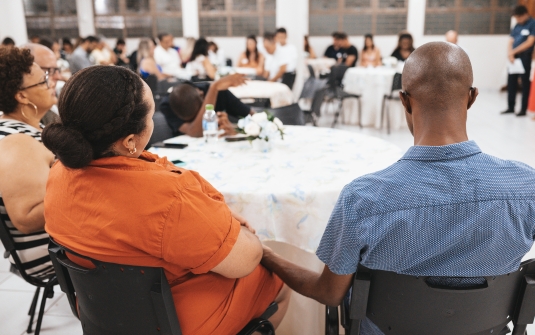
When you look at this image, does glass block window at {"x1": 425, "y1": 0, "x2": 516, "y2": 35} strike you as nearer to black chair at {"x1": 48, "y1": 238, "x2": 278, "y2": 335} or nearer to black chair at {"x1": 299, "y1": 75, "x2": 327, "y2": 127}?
black chair at {"x1": 299, "y1": 75, "x2": 327, "y2": 127}

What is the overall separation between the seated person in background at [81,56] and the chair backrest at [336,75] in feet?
12.7

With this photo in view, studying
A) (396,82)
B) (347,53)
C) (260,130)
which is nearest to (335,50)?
(347,53)

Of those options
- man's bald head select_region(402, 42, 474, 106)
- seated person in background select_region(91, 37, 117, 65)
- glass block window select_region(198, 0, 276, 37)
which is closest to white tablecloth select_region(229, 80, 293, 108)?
seated person in background select_region(91, 37, 117, 65)

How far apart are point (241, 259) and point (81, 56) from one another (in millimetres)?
7358

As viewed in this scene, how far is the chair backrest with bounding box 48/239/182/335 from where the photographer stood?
110cm

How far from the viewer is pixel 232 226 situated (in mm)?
1212

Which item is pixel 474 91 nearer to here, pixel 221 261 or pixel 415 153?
pixel 415 153

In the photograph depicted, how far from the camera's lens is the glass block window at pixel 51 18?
1239cm

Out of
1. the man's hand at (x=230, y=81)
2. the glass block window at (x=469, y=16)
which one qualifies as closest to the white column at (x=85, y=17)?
the glass block window at (x=469, y=16)

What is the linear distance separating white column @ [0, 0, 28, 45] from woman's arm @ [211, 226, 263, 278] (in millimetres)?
12124

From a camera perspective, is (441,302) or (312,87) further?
(312,87)

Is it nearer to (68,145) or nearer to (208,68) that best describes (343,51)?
(208,68)

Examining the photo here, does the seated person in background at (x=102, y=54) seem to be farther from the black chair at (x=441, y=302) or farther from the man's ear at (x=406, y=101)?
the black chair at (x=441, y=302)

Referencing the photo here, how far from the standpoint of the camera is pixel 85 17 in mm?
12242
